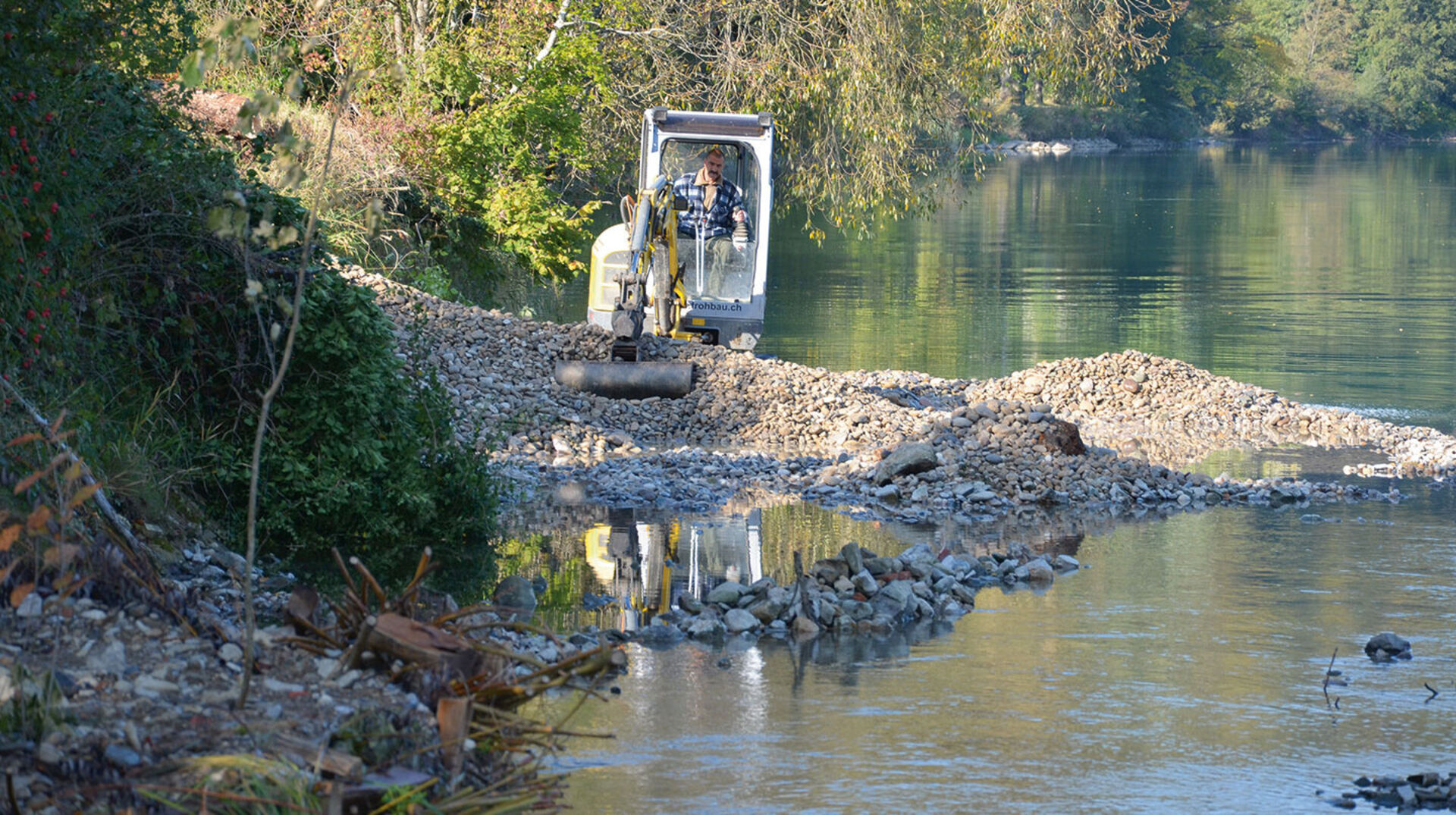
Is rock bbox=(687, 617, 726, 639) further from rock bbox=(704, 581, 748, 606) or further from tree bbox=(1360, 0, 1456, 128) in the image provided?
tree bbox=(1360, 0, 1456, 128)

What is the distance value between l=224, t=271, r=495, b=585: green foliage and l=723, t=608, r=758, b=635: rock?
Answer: 1.79m

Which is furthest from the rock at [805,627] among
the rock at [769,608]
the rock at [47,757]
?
the rock at [47,757]

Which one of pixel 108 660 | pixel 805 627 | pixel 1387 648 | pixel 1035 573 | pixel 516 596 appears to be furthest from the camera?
pixel 1035 573

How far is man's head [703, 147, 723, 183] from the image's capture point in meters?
Result: 17.6

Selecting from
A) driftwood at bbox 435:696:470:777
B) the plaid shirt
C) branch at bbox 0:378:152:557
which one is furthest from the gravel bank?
driftwood at bbox 435:696:470:777

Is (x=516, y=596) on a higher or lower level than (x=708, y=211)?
lower

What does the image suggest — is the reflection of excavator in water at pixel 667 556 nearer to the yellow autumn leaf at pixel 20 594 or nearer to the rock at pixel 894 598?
the rock at pixel 894 598

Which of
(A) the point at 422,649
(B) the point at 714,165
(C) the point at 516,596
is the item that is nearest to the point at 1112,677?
(C) the point at 516,596

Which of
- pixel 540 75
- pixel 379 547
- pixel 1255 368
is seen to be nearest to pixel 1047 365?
pixel 1255 368

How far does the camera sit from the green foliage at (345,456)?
396 inches

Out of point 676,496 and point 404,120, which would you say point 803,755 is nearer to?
point 676,496

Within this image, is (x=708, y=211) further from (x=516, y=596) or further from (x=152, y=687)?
(x=152, y=687)

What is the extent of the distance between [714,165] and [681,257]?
1.15 metres

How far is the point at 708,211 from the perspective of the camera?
17953 mm
